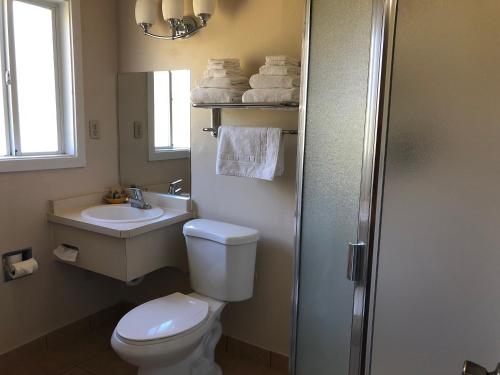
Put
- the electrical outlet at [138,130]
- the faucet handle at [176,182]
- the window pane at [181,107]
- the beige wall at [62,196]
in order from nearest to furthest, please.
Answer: the beige wall at [62,196], the window pane at [181,107], the faucet handle at [176,182], the electrical outlet at [138,130]

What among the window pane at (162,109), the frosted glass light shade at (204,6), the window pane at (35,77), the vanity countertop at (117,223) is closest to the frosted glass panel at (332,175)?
the frosted glass light shade at (204,6)

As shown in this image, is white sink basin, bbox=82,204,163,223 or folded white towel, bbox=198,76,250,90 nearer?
folded white towel, bbox=198,76,250,90

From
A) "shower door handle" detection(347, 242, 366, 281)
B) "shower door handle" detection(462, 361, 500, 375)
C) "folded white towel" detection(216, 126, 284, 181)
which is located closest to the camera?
"shower door handle" detection(462, 361, 500, 375)

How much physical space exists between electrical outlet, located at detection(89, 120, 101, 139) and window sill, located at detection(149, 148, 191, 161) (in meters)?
0.35

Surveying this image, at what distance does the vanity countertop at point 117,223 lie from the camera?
1.96m

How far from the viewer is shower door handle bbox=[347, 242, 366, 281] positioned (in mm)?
1055

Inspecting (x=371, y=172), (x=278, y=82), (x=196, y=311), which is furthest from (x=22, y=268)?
(x=371, y=172)

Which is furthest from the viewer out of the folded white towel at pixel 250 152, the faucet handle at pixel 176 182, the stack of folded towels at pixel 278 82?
the faucet handle at pixel 176 182

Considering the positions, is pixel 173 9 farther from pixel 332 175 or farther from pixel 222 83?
pixel 332 175

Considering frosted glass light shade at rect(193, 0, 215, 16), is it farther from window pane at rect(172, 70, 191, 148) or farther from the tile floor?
the tile floor

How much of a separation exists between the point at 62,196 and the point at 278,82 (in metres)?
1.44

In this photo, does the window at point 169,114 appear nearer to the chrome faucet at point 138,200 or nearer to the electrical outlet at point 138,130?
the electrical outlet at point 138,130

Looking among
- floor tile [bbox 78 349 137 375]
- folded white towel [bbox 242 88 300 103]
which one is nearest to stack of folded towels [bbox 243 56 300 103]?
folded white towel [bbox 242 88 300 103]

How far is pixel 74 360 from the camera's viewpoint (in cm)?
220
